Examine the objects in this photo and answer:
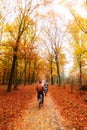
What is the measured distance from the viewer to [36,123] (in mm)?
9453

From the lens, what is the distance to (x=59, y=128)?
8492 millimetres

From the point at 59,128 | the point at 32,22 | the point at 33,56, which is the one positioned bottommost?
the point at 59,128

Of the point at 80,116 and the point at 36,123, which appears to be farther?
the point at 80,116

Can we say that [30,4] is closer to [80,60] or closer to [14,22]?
[14,22]

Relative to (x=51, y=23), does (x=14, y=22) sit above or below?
below

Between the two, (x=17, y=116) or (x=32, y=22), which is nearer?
(x=17, y=116)

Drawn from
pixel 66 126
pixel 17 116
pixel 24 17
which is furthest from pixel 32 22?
pixel 66 126

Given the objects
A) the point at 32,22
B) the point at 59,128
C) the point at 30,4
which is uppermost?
the point at 30,4

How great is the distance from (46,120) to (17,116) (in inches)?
78.7

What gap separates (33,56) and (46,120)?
15.3 metres

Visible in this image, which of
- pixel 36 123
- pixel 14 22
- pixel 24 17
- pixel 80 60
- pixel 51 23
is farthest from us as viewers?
pixel 51 23

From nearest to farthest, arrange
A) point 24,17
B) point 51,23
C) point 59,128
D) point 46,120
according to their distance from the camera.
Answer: point 59,128 → point 46,120 → point 24,17 → point 51,23

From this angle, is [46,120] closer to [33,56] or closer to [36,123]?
[36,123]

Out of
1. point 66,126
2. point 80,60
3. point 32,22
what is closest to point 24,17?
point 32,22
